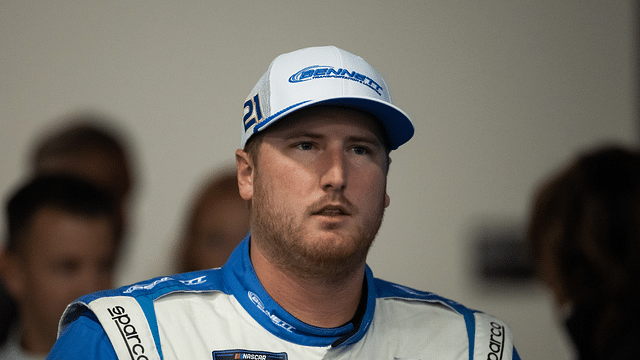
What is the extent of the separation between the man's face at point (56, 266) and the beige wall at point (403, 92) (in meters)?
0.82

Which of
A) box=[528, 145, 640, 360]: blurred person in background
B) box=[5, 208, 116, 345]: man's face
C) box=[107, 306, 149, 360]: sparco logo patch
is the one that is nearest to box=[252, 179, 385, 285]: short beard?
box=[107, 306, 149, 360]: sparco logo patch

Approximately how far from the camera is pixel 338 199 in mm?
1524

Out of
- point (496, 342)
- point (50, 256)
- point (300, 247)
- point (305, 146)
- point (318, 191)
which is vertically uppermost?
point (305, 146)

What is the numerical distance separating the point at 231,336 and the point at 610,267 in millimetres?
1121

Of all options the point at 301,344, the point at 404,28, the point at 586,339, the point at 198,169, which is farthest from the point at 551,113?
the point at 301,344

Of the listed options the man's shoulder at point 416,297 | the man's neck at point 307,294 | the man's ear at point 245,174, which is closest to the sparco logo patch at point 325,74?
the man's ear at point 245,174

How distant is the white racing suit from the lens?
143 cm

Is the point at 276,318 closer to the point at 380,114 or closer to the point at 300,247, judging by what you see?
the point at 300,247

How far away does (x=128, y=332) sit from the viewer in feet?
4.67

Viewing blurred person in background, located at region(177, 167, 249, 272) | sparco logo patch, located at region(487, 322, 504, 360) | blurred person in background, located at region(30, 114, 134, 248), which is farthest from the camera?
blurred person in background, located at region(30, 114, 134, 248)

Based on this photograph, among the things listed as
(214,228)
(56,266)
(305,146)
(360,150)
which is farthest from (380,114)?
(214,228)

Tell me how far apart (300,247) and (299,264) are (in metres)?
0.05

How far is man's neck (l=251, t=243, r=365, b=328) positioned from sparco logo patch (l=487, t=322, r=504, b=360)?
1.27 feet

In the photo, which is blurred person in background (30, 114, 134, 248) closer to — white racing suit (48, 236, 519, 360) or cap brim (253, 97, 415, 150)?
white racing suit (48, 236, 519, 360)
